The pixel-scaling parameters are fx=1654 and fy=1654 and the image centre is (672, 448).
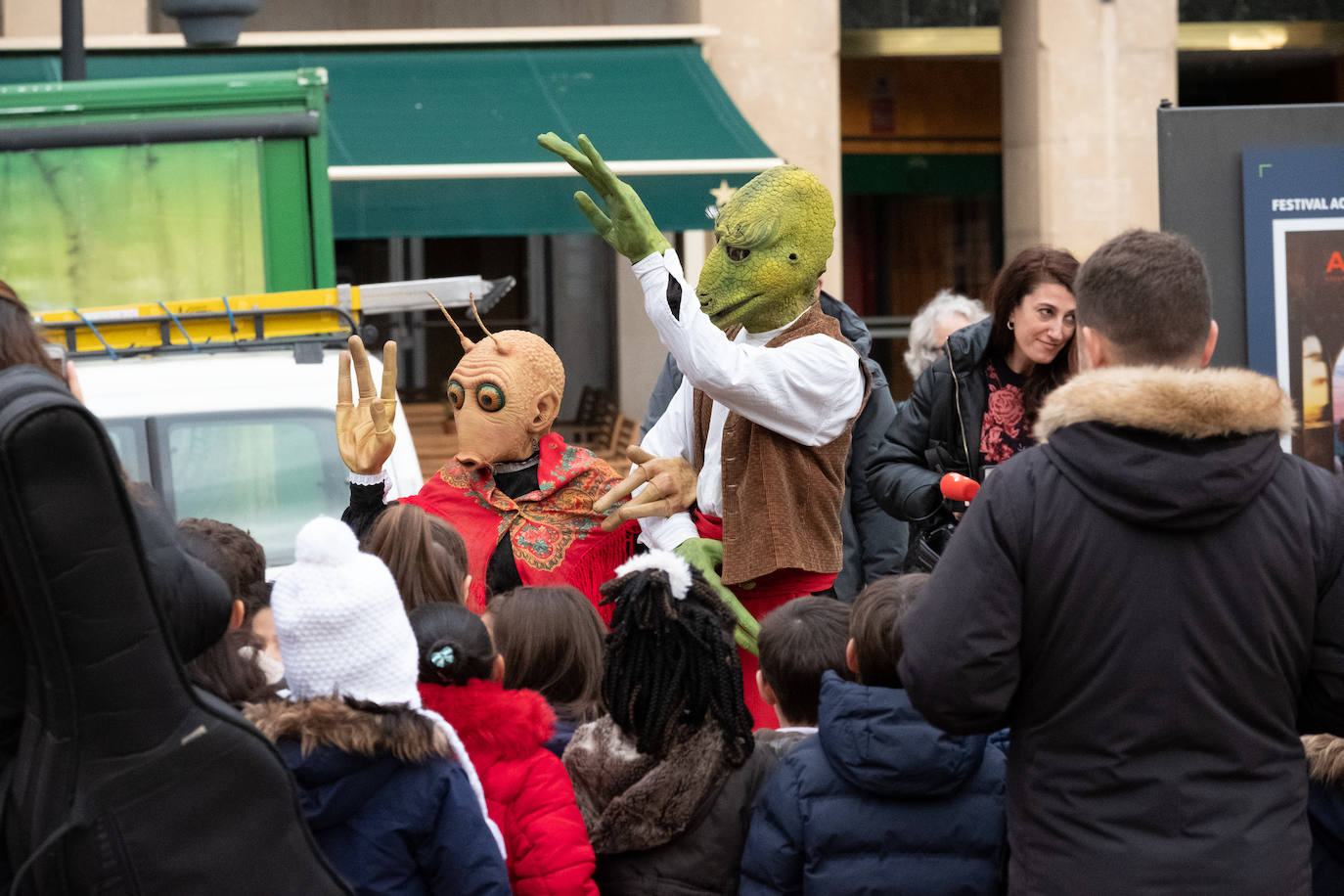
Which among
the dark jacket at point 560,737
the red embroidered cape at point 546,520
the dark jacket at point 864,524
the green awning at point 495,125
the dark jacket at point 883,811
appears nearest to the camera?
the dark jacket at point 883,811

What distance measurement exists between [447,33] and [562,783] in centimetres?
912

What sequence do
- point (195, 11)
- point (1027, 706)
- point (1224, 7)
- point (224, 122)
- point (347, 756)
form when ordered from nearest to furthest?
point (1027, 706)
point (347, 756)
point (224, 122)
point (195, 11)
point (1224, 7)

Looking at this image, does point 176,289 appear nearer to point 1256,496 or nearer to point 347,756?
point 347,756

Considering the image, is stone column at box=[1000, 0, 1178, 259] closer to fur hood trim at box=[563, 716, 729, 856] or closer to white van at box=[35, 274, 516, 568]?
white van at box=[35, 274, 516, 568]

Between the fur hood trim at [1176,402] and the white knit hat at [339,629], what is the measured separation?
1.14 m

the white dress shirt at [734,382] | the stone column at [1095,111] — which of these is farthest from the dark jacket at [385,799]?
Answer: the stone column at [1095,111]

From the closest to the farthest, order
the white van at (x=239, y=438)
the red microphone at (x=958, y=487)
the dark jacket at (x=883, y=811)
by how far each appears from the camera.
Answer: the dark jacket at (x=883, y=811)
the red microphone at (x=958, y=487)
the white van at (x=239, y=438)

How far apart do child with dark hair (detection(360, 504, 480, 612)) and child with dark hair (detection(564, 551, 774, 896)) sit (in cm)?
56

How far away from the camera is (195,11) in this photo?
799 centimetres

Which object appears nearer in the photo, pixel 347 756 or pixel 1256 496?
pixel 1256 496

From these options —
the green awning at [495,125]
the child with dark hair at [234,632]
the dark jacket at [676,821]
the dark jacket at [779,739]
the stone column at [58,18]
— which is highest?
the stone column at [58,18]

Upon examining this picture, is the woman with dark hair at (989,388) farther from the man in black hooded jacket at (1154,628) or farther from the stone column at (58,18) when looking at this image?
the stone column at (58,18)

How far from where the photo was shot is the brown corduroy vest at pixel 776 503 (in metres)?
4.00

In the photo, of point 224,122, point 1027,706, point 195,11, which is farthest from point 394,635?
point 195,11
